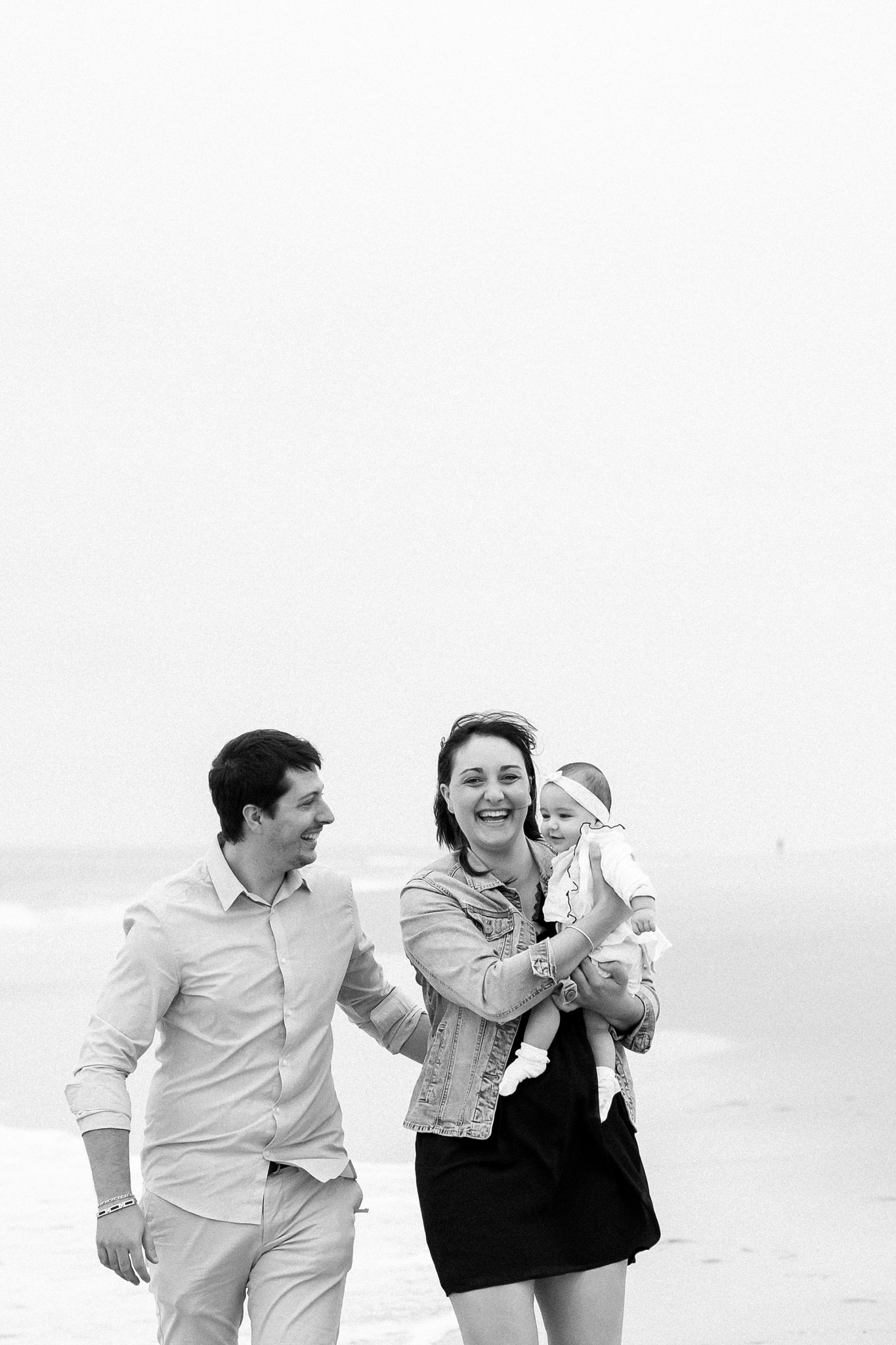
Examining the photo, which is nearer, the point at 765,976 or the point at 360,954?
the point at 360,954

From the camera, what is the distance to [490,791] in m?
3.39

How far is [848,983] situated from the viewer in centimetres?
1145

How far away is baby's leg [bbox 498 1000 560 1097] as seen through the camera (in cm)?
329

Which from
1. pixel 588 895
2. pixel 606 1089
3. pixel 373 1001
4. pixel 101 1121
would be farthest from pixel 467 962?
pixel 101 1121

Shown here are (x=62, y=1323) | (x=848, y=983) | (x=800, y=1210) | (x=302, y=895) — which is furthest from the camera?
(x=848, y=983)

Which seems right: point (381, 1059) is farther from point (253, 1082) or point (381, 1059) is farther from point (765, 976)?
point (253, 1082)

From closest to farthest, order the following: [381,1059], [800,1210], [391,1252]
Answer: [391,1252] → [800,1210] → [381,1059]

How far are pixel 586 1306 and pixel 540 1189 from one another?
245 millimetres

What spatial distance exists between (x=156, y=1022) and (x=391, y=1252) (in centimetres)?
303

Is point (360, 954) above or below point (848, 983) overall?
above

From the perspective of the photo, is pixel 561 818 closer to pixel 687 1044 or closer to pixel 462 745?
pixel 462 745

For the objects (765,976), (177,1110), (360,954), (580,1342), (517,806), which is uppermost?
(517,806)

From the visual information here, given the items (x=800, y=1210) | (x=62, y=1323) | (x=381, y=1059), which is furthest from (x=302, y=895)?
(x=381, y=1059)

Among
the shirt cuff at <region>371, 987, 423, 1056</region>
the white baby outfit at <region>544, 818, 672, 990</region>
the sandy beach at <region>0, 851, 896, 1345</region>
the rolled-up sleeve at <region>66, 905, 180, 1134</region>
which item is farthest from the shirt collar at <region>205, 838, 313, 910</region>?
the sandy beach at <region>0, 851, 896, 1345</region>
